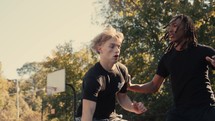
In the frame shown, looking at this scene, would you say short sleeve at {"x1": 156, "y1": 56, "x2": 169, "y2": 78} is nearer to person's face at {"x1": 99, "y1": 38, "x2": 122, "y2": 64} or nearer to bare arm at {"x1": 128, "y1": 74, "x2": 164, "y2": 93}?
bare arm at {"x1": 128, "y1": 74, "x2": 164, "y2": 93}

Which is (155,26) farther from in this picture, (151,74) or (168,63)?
(168,63)

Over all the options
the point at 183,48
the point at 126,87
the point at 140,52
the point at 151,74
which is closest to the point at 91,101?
the point at 126,87

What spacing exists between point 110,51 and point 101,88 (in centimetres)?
Answer: 39

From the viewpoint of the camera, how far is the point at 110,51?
12.6 feet

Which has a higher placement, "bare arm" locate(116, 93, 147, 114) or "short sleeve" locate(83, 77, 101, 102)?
"short sleeve" locate(83, 77, 101, 102)

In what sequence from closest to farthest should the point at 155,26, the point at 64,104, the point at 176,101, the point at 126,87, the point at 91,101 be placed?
the point at 91,101
the point at 176,101
the point at 126,87
the point at 155,26
the point at 64,104

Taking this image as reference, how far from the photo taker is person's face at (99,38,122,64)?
384 centimetres

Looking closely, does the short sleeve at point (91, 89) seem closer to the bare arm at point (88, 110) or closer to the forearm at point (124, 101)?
the bare arm at point (88, 110)

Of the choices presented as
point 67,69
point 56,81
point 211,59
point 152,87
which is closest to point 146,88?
point 152,87

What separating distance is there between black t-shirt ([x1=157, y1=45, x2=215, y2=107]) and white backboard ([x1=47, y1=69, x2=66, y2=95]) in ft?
45.8

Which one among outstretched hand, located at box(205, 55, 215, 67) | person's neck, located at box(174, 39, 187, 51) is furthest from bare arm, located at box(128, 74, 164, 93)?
outstretched hand, located at box(205, 55, 215, 67)

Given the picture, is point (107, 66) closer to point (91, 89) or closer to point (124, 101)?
point (91, 89)

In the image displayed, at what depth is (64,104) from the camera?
32156 mm

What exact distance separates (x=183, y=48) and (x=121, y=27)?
19.3 metres
